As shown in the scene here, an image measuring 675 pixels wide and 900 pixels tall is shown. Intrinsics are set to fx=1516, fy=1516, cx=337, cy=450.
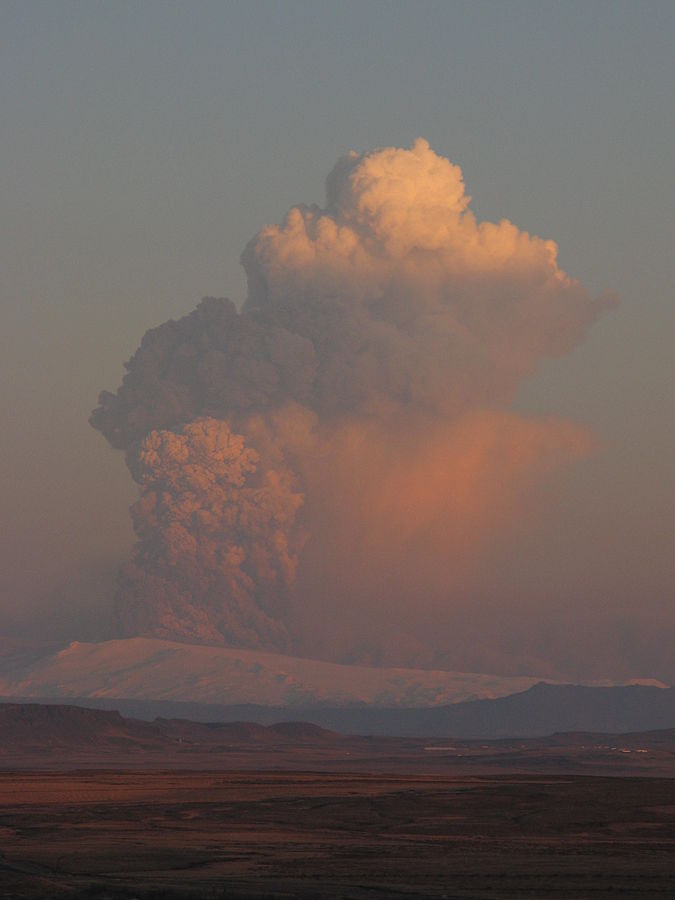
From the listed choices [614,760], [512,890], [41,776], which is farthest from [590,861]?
[614,760]

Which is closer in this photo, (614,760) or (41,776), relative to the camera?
(41,776)

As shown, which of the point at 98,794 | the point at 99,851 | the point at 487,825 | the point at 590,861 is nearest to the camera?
the point at 590,861

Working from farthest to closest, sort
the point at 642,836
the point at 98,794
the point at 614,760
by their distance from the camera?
the point at 614,760, the point at 98,794, the point at 642,836

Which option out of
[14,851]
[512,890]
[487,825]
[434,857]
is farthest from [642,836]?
[14,851]

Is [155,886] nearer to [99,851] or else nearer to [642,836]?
[99,851]

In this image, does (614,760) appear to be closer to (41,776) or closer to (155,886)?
(41,776)

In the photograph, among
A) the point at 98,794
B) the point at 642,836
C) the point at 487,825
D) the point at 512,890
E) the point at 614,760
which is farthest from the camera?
the point at 614,760
